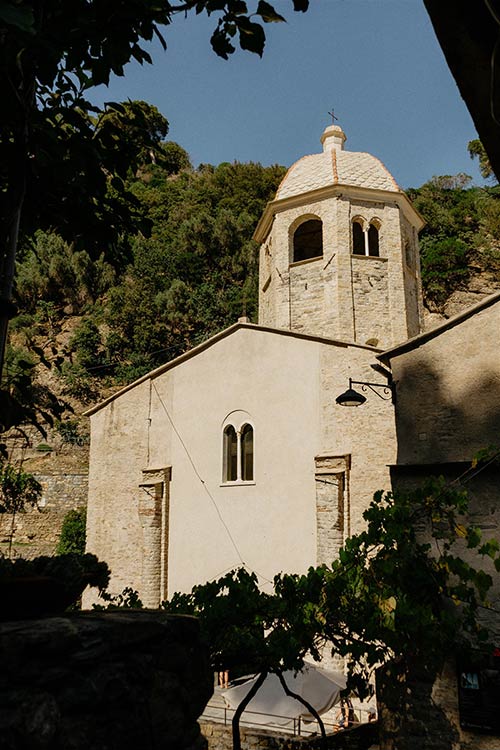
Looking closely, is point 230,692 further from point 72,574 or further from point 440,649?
point 72,574

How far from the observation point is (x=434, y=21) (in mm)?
1471

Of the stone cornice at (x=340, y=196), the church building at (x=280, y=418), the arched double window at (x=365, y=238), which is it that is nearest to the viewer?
the church building at (x=280, y=418)

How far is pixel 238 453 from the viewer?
15.3 metres

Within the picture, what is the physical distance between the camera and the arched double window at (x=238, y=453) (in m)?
15.2

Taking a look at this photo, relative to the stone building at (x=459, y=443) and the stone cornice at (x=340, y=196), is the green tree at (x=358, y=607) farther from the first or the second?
the stone cornice at (x=340, y=196)

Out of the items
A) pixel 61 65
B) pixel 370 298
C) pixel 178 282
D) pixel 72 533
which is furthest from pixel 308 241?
pixel 61 65

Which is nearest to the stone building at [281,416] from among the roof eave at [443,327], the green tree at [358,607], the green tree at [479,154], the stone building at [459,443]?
the roof eave at [443,327]

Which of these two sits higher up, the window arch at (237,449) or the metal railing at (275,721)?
the window arch at (237,449)

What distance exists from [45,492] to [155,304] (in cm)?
1345

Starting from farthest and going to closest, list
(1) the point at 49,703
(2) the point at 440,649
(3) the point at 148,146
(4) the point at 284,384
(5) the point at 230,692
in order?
1. (4) the point at 284,384
2. (5) the point at 230,692
3. (2) the point at 440,649
4. (3) the point at 148,146
5. (1) the point at 49,703

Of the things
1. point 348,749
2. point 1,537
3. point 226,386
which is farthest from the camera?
point 1,537

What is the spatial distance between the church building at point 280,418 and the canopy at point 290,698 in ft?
9.58

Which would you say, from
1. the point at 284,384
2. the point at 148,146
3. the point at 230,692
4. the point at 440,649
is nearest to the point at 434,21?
the point at 148,146

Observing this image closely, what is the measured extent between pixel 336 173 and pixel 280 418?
8.21 m
